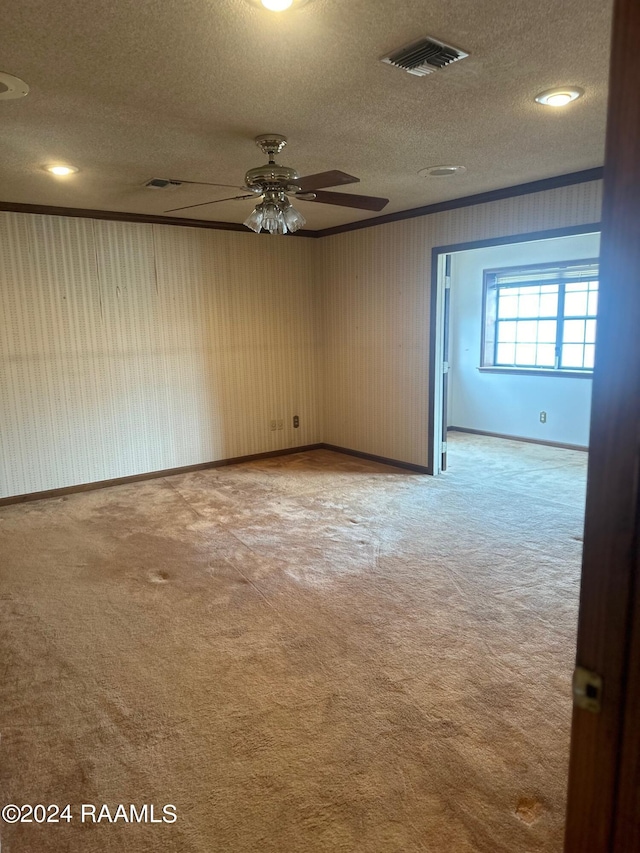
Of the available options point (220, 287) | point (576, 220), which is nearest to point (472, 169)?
point (576, 220)

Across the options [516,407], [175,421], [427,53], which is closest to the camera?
[427,53]

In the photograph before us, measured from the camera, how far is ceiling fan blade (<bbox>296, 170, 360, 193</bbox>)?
2781 mm

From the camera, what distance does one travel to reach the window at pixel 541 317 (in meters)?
6.12

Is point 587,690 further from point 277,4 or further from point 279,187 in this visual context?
point 279,187

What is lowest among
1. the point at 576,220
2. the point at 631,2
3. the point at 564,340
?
the point at 564,340

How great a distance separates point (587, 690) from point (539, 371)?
6370 millimetres

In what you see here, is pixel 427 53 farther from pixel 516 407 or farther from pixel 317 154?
pixel 516 407

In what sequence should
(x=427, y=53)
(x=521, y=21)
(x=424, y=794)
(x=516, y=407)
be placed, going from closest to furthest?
(x=424, y=794), (x=521, y=21), (x=427, y=53), (x=516, y=407)

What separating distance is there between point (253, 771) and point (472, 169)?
3.63 metres

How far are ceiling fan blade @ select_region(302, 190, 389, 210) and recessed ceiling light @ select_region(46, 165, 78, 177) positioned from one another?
153 cm

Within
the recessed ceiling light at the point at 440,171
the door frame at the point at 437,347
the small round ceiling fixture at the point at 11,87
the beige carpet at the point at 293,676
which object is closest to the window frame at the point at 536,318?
the door frame at the point at 437,347

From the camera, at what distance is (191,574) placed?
3273 millimetres

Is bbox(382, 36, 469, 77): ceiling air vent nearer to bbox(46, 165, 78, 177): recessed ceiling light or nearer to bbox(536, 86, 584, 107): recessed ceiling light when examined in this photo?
bbox(536, 86, 584, 107): recessed ceiling light

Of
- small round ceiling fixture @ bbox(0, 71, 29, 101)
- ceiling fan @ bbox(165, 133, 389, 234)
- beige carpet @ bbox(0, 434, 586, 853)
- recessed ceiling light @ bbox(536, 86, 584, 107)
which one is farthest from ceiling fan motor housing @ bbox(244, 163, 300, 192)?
beige carpet @ bbox(0, 434, 586, 853)
